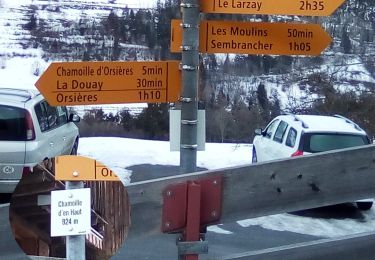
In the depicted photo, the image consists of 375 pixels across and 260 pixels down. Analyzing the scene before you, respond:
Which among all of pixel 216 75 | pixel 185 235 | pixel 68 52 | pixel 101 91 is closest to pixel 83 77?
pixel 101 91

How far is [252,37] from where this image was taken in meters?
4.49

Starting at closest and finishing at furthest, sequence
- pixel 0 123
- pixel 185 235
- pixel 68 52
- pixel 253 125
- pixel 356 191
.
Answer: pixel 185 235, pixel 356 191, pixel 0 123, pixel 253 125, pixel 68 52

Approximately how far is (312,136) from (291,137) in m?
0.52

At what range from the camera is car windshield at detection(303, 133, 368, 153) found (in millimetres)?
12352

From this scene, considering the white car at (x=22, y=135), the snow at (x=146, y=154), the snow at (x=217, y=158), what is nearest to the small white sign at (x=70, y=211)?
the snow at (x=217, y=158)

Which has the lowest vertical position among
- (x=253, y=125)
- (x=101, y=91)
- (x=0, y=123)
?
(x=253, y=125)

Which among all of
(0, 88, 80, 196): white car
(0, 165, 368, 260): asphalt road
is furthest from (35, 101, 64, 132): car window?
(0, 165, 368, 260): asphalt road

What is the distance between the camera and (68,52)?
57.2 m

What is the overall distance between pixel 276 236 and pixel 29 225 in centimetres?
735

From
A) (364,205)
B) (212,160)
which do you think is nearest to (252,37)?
(364,205)

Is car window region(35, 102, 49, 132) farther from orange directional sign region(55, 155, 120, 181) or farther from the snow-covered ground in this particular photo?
orange directional sign region(55, 155, 120, 181)

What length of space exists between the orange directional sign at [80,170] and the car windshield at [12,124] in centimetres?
809

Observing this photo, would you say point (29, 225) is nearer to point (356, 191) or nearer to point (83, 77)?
point (356, 191)

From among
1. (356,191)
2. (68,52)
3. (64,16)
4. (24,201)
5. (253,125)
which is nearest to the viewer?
(24,201)
